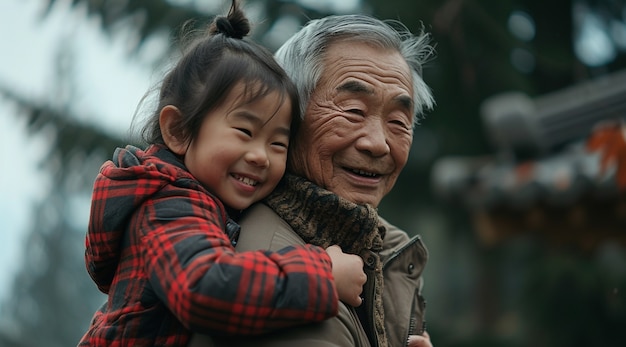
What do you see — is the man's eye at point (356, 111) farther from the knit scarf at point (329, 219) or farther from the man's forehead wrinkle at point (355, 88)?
the knit scarf at point (329, 219)

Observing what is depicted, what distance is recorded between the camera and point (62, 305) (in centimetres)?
3152

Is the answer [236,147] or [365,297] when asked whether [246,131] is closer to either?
[236,147]

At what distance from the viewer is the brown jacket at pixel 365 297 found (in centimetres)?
186

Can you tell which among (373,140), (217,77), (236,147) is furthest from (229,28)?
(373,140)

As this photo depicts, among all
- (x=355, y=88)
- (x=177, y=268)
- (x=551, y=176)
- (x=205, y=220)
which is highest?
(x=551, y=176)

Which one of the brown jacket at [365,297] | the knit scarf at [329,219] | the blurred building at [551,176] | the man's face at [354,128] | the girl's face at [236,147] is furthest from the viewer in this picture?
the blurred building at [551,176]

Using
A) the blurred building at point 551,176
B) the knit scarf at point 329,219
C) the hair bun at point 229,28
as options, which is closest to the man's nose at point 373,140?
the knit scarf at point 329,219

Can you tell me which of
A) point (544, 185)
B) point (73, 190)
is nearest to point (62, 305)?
point (73, 190)

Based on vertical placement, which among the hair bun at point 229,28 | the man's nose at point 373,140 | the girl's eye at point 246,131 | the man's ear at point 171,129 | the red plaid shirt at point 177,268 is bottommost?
the red plaid shirt at point 177,268

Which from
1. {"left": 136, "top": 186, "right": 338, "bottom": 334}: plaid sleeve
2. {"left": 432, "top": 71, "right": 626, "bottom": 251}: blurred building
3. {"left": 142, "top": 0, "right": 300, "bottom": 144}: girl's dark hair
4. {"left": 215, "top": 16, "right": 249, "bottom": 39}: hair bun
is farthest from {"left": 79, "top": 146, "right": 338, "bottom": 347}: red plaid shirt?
{"left": 432, "top": 71, "right": 626, "bottom": 251}: blurred building

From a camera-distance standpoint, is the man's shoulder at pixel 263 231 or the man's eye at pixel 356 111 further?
the man's eye at pixel 356 111

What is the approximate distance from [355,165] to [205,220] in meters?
0.55

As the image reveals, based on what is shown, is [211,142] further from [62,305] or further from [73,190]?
[62,305]

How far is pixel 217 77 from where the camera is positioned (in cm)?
199
